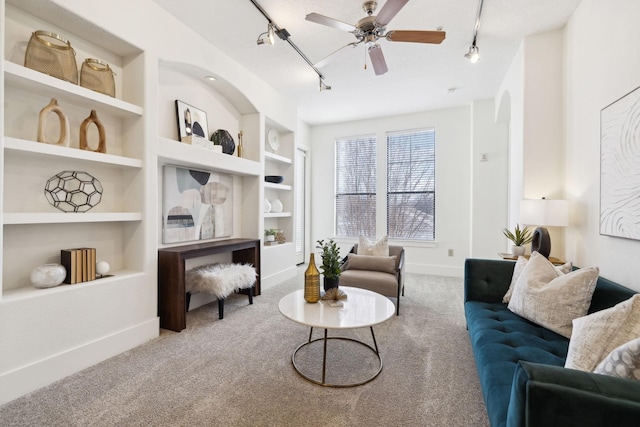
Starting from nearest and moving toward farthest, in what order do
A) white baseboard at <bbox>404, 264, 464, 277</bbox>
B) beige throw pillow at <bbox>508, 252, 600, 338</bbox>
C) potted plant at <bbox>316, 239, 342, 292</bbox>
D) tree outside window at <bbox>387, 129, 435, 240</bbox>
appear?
1. beige throw pillow at <bbox>508, 252, 600, 338</bbox>
2. potted plant at <bbox>316, 239, 342, 292</bbox>
3. white baseboard at <bbox>404, 264, 464, 277</bbox>
4. tree outside window at <bbox>387, 129, 435, 240</bbox>

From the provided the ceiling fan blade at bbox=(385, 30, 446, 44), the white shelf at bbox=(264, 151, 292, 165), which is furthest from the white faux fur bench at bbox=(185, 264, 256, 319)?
the ceiling fan blade at bbox=(385, 30, 446, 44)

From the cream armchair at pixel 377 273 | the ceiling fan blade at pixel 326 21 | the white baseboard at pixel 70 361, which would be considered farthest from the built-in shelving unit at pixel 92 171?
the cream armchair at pixel 377 273

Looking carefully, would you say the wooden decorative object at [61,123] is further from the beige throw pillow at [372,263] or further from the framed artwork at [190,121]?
the beige throw pillow at [372,263]

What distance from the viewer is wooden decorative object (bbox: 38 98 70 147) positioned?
2.02 metres

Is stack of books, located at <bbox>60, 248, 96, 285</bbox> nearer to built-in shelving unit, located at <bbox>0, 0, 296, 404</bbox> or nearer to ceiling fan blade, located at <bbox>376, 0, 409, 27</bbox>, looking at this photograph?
built-in shelving unit, located at <bbox>0, 0, 296, 404</bbox>

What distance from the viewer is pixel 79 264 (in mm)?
2199

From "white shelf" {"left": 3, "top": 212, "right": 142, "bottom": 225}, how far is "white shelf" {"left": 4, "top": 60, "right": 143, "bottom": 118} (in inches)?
34.4

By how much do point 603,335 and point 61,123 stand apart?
339 centimetres

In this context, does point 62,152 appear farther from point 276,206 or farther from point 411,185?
point 411,185

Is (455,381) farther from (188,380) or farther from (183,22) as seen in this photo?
(183,22)

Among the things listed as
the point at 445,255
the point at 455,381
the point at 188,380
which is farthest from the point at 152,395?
the point at 445,255

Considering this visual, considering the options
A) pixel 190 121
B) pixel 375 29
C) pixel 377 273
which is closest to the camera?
pixel 375 29

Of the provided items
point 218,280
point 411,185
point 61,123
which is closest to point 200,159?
point 61,123

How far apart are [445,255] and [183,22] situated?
16.4 feet
